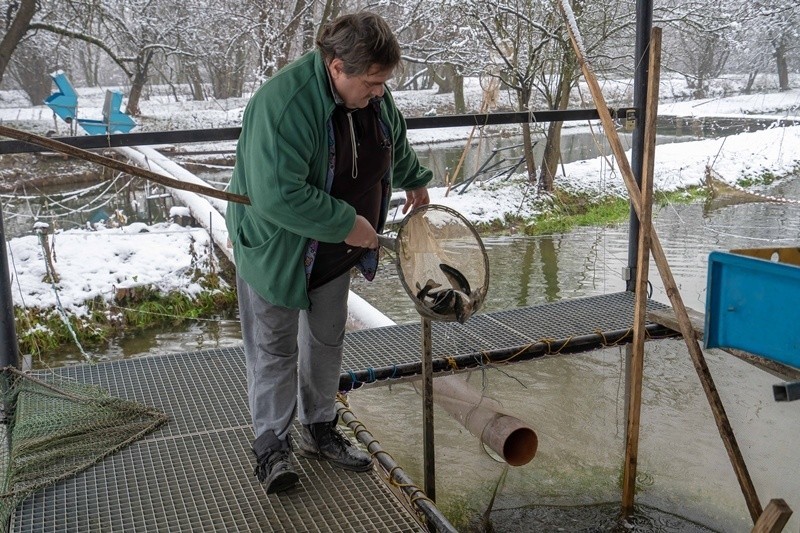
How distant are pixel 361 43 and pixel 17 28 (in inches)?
422

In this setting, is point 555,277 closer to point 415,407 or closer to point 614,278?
point 614,278

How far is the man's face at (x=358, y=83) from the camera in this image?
2.04 metres

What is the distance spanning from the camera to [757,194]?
1089 cm

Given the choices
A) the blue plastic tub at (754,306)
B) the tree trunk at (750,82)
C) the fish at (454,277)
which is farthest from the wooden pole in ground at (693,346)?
the tree trunk at (750,82)

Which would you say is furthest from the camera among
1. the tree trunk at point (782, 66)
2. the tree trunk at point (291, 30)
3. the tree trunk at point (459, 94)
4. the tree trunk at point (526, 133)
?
the tree trunk at point (459, 94)

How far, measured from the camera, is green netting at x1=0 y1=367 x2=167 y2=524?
2514mm

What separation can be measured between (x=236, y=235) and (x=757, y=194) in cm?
1028

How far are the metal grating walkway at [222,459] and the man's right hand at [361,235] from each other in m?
0.82

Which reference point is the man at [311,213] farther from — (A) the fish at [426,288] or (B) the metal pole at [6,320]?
(B) the metal pole at [6,320]

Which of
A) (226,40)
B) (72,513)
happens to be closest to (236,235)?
(72,513)

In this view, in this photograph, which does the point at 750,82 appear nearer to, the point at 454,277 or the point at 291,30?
the point at 291,30

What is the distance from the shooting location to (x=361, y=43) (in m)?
1.97

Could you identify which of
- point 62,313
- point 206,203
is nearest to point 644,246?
point 62,313

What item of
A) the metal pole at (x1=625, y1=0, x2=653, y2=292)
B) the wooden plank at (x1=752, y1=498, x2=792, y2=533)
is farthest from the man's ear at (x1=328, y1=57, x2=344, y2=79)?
the metal pole at (x1=625, y1=0, x2=653, y2=292)
